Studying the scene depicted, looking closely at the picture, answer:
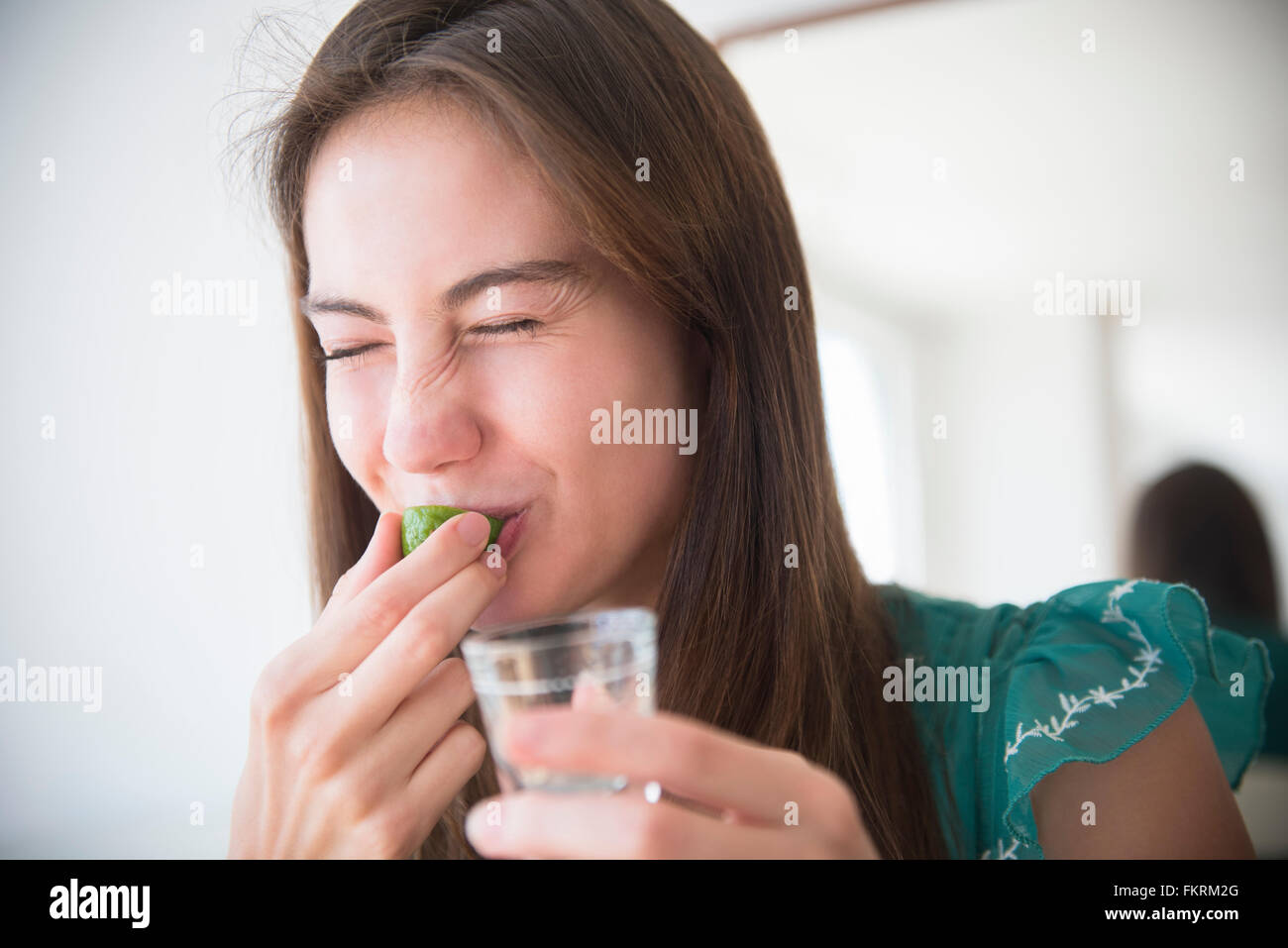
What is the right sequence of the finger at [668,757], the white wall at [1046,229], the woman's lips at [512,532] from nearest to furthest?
the finger at [668,757]
the woman's lips at [512,532]
the white wall at [1046,229]

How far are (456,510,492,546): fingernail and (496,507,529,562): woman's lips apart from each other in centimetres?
10

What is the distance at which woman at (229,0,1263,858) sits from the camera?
86 cm

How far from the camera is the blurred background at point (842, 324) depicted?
148 cm

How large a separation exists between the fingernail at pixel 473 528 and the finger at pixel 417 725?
13 cm

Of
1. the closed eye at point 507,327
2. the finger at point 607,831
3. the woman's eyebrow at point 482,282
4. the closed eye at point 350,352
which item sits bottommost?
the finger at point 607,831

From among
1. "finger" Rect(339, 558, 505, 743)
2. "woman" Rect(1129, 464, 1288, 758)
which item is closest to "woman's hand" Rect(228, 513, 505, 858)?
"finger" Rect(339, 558, 505, 743)

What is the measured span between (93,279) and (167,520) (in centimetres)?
47

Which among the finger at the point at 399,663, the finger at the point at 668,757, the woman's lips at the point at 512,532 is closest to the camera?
the finger at the point at 668,757

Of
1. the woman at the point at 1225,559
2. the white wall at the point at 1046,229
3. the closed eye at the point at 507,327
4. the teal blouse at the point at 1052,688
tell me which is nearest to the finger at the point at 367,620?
the closed eye at the point at 507,327

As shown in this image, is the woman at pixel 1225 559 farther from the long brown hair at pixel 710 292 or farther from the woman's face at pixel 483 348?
the woman's face at pixel 483 348

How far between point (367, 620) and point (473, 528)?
5.8 inches

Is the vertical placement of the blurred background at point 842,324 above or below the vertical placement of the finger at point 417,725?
above
